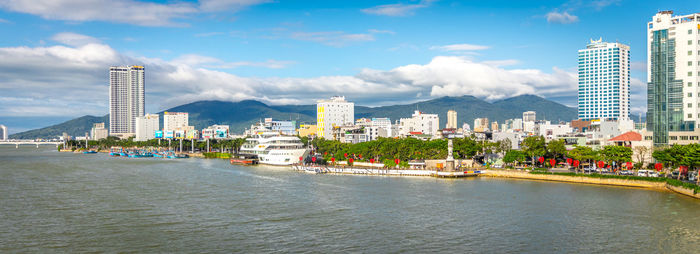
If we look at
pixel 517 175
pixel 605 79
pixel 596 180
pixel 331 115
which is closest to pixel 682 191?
pixel 596 180

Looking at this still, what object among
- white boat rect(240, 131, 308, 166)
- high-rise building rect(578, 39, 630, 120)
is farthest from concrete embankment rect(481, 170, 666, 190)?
high-rise building rect(578, 39, 630, 120)

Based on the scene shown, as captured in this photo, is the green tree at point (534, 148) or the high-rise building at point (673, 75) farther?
the green tree at point (534, 148)

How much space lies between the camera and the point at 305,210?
35.5 meters

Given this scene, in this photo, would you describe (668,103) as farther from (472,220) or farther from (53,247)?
(53,247)

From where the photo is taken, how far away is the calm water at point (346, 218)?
1014 inches

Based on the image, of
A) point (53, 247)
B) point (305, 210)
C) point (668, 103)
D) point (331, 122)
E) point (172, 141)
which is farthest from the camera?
point (172, 141)

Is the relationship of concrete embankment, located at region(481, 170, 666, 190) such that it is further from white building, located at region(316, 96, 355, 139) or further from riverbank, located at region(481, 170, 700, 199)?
white building, located at region(316, 96, 355, 139)

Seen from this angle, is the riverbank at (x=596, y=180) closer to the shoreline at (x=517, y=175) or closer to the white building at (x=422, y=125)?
the shoreline at (x=517, y=175)

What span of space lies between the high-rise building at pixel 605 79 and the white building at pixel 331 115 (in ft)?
320

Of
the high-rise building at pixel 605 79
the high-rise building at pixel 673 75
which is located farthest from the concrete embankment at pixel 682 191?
the high-rise building at pixel 605 79

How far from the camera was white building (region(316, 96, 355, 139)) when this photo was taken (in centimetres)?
14988

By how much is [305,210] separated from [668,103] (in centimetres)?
4971

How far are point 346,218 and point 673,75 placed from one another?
4924 centimetres

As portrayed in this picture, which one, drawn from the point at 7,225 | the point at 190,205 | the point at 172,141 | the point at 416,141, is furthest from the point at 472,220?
the point at 172,141
